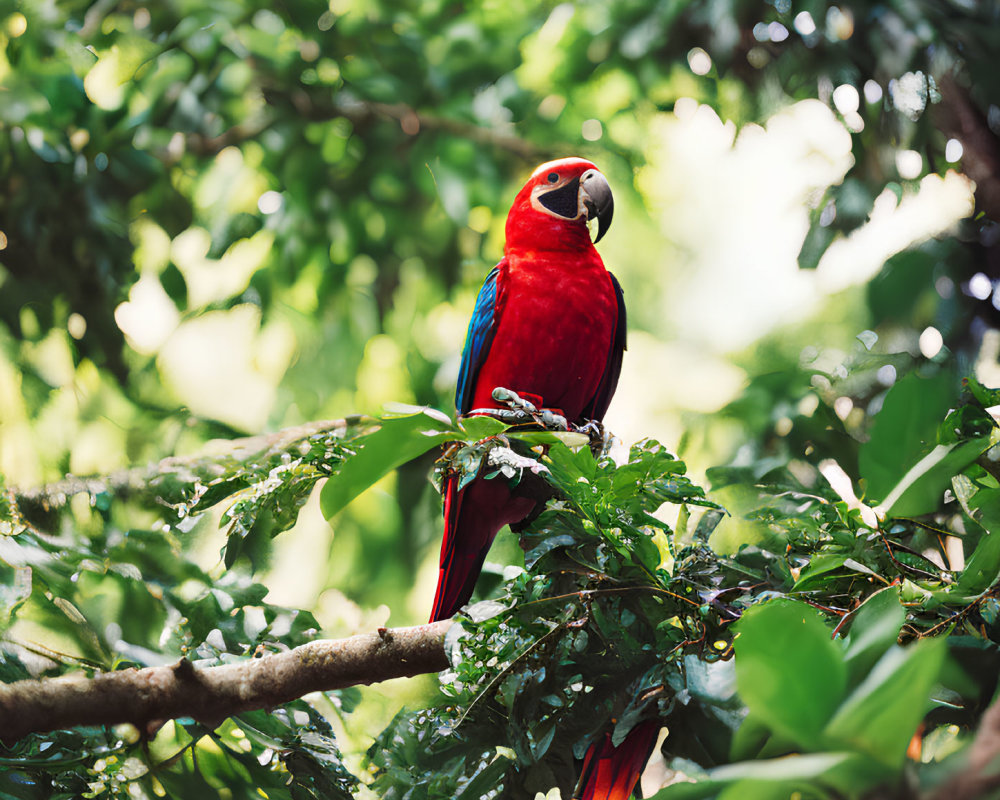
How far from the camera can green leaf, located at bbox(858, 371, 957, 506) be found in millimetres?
397

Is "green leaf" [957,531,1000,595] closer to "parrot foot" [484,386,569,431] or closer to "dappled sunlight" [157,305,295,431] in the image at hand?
"parrot foot" [484,386,569,431]

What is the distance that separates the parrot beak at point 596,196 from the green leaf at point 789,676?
2.50 feet

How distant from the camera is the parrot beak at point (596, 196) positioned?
1.00 meters

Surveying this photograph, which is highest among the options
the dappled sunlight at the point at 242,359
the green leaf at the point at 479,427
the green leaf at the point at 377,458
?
the green leaf at the point at 377,458

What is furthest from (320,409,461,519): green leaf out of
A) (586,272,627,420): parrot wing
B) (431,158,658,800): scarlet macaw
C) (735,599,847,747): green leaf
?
(586,272,627,420): parrot wing

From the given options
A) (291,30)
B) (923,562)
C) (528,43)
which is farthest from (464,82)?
(923,562)

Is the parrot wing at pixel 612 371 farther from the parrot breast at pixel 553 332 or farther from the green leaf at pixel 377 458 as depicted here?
the green leaf at pixel 377 458

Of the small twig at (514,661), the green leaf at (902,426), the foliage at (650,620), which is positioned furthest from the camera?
the small twig at (514,661)

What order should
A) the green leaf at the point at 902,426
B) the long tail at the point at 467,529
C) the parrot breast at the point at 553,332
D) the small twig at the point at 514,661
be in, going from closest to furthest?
the green leaf at the point at 902,426 → the small twig at the point at 514,661 → the long tail at the point at 467,529 → the parrot breast at the point at 553,332

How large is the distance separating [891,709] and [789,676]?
0.13 ft

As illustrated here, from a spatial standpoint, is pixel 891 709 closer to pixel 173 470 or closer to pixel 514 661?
pixel 514 661

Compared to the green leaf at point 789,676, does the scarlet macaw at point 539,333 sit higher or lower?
lower

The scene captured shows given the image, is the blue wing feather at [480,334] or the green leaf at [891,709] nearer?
the green leaf at [891,709]

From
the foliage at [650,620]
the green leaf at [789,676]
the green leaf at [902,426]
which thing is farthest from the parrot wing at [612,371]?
the green leaf at [789,676]
